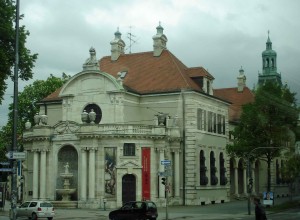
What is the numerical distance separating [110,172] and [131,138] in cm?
378

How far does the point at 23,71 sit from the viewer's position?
34.6 meters

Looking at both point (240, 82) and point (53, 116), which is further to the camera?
point (240, 82)

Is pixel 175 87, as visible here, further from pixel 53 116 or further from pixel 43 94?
pixel 43 94

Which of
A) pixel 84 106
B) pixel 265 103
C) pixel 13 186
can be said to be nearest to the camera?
pixel 13 186

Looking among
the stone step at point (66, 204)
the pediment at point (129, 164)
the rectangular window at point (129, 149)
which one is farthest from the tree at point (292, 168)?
the stone step at point (66, 204)

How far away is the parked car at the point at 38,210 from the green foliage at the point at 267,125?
823 inches

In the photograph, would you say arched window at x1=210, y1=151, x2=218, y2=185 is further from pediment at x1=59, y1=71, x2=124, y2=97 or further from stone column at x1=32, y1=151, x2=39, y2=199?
stone column at x1=32, y1=151, x2=39, y2=199

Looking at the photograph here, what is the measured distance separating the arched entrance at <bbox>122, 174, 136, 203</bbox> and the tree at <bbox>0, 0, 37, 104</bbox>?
21.3m

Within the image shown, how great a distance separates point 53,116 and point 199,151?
17146mm

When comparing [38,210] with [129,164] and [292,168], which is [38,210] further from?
[292,168]

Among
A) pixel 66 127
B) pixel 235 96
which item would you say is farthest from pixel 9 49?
pixel 235 96

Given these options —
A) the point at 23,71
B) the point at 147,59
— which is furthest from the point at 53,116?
the point at 23,71

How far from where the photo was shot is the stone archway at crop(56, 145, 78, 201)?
56.4 meters

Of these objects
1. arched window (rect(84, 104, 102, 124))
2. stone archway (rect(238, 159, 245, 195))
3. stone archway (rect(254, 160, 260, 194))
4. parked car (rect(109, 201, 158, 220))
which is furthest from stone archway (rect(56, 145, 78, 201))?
stone archway (rect(254, 160, 260, 194))
